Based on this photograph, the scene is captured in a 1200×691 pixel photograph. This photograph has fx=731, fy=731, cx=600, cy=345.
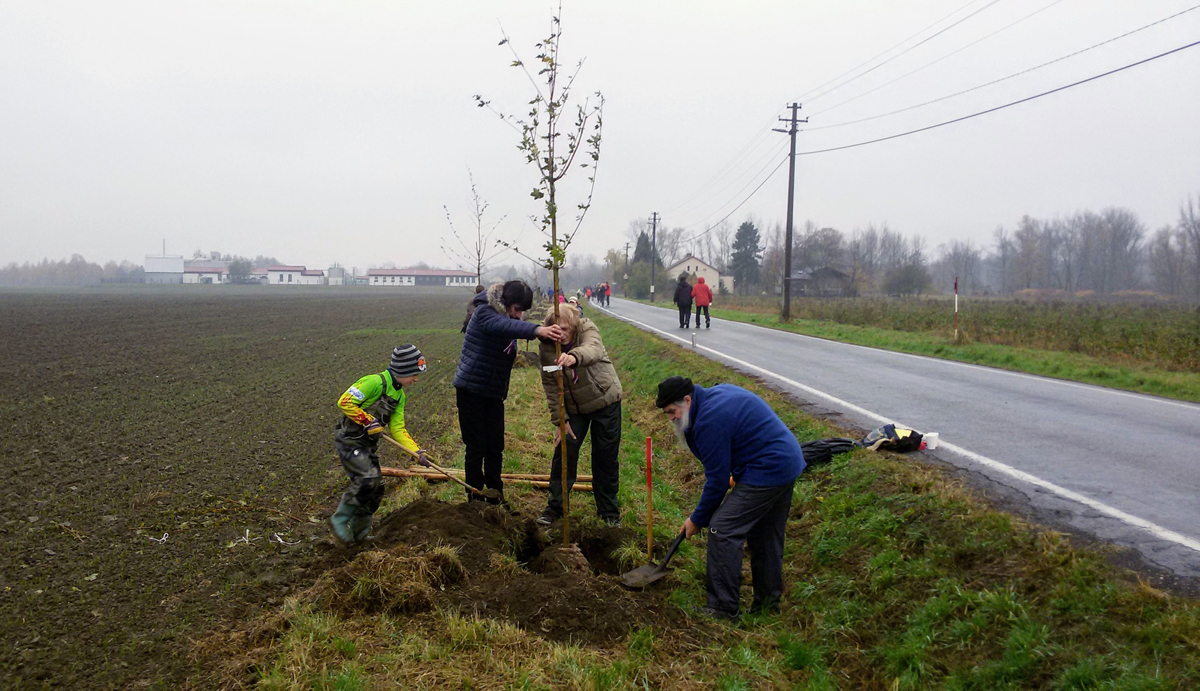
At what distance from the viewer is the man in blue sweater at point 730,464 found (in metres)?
4.50

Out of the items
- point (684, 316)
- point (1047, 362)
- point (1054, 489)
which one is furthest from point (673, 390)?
point (684, 316)

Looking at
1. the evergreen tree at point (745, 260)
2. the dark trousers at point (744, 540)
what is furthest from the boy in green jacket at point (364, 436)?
the evergreen tree at point (745, 260)

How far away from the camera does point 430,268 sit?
184 metres

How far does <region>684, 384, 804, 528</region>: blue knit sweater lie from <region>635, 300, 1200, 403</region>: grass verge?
7.95 m

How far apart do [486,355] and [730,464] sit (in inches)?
87.2

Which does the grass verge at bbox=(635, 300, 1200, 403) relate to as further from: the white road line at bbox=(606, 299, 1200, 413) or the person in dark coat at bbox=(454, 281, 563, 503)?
the person in dark coat at bbox=(454, 281, 563, 503)

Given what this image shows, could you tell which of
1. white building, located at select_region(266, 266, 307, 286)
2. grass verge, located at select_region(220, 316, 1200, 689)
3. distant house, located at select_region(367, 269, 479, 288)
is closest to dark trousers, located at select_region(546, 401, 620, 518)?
grass verge, located at select_region(220, 316, 1200, 689)

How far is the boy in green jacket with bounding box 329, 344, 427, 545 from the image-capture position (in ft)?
17.7

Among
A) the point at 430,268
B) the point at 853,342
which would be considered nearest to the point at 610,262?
the point at 430,268

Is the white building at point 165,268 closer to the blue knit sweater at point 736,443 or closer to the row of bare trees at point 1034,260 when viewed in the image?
the row of bare trees at point 1034,260

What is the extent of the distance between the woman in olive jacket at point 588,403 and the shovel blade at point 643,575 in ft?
3.48

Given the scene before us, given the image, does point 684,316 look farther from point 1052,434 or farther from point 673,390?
point 673,390

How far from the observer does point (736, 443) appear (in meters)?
4.56

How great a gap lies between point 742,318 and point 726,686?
87.8ft
